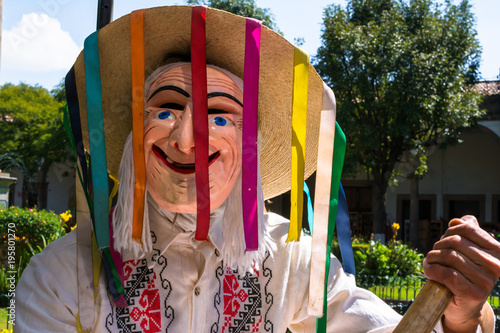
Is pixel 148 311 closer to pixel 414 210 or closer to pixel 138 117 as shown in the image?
pixel 138 117

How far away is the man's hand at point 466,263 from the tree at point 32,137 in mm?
19106

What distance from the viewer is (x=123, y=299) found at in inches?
66.9

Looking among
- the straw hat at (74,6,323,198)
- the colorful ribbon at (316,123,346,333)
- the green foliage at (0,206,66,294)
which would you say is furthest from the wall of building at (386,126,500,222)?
the colorful ribbon at (316,123,346,333)

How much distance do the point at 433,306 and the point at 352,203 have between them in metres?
18.8

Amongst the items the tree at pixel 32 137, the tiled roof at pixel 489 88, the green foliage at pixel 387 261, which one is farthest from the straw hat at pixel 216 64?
the tree at pixel 32 137

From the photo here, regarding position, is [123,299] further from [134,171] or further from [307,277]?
[307,277]

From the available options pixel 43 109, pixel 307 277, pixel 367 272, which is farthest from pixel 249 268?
pixel 43 109

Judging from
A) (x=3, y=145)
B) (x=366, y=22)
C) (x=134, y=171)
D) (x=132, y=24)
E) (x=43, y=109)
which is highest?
(x=366, y=22)

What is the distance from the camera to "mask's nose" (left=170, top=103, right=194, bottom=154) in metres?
1.75

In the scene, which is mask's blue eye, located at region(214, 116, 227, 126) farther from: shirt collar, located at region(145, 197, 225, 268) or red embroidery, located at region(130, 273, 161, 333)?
red embroidery, located at region(130, 273, 161, 333)

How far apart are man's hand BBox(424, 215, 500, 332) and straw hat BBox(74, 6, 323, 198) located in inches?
29.2

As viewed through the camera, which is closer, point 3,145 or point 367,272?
point 367,272

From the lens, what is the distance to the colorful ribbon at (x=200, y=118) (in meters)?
1.68

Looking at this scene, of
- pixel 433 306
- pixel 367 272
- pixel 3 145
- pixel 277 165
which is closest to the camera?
pixel 433 306
